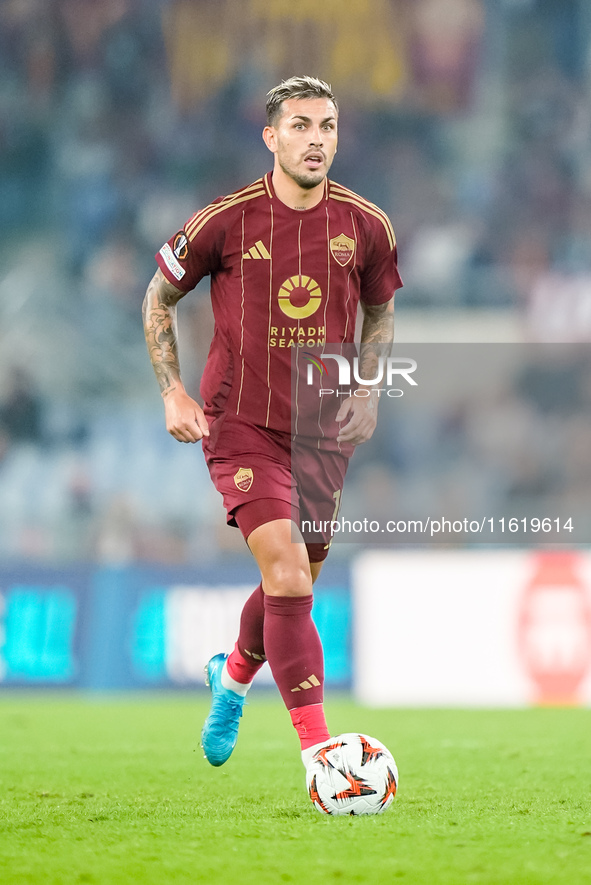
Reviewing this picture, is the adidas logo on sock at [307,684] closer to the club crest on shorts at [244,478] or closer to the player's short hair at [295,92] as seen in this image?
the club crest on shorts at [244,478]

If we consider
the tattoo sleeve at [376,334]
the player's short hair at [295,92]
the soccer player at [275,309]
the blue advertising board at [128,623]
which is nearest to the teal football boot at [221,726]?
the soccer player at [275,309]

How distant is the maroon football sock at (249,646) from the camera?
3723 mm

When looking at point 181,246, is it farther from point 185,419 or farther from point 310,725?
point 310,725

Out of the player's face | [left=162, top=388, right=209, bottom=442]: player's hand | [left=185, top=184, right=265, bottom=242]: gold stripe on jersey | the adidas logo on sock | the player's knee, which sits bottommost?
the adidas logo on sock

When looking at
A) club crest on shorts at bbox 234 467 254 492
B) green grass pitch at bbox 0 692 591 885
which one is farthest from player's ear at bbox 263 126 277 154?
green grass pitch at bbox 0 692 591 885

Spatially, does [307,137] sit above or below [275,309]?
above

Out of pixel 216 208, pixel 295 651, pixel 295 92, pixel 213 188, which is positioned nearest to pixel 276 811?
pixel 295 651

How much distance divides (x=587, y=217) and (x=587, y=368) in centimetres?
199

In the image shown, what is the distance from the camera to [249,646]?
3750mm

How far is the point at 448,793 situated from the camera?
11.6 ft

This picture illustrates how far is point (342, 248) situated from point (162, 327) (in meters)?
0.60

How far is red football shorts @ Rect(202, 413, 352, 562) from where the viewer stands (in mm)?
3342

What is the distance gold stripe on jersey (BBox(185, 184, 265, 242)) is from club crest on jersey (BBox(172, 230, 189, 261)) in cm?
2

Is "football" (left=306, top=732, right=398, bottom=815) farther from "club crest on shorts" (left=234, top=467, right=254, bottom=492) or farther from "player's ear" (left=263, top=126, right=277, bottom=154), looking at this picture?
"player's ear" (left=263, top=126, right=277, bottom=154)
